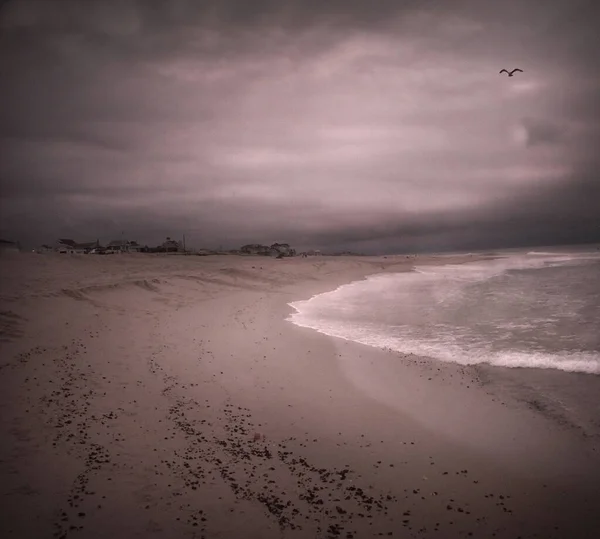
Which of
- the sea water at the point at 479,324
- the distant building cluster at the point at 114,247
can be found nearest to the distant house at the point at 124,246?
the distant building cluster at the point at 114,247

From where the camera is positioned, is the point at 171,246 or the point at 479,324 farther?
the point at 171,246

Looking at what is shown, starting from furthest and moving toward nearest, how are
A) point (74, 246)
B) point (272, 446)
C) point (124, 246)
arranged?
point (124, 246)
point (74, 246)
point (272, 446)

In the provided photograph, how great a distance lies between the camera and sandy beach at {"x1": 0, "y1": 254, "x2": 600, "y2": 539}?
16.5 ft

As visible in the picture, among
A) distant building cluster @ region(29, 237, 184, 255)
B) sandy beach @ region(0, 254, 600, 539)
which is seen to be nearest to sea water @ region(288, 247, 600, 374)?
sandy beach @ region(0, 254, 600, 539)

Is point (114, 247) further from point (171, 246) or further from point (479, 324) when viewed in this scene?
point (479, 324)

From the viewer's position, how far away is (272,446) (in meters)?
6.87

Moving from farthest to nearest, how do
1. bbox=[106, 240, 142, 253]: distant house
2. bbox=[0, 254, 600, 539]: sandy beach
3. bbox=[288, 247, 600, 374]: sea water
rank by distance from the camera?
1. bbox=[106, 240, 142, 253]: distant house
2. bbox=[288, 247, 600, 374]: sea water
3. bbox=[0, 254, 600, 539]: sandy beach

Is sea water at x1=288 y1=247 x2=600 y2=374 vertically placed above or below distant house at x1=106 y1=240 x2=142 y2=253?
below

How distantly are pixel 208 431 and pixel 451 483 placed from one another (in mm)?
4467

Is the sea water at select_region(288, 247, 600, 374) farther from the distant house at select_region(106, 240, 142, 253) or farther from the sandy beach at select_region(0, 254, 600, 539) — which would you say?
the distant house at select_region(106, 240, 142, 253)

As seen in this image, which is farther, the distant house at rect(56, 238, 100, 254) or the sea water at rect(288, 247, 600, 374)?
the distant house at rect(56, 238, 100, 254)

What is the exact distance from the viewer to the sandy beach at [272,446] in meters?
5.03

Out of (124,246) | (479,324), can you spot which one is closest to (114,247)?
(124,246)

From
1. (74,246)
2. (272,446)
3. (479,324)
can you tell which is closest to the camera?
(272,446)
